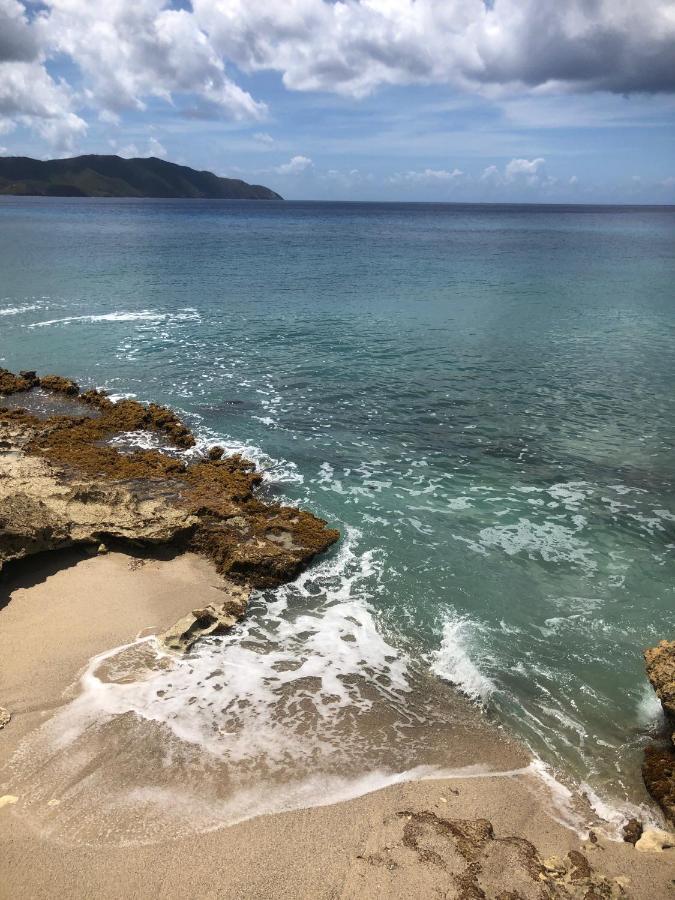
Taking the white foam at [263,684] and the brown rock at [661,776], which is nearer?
the brown rock at [661,776]

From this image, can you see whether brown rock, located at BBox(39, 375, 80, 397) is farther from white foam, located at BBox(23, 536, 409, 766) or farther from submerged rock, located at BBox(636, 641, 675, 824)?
submerged rock, located at BBox(636, 641, 675, 824)

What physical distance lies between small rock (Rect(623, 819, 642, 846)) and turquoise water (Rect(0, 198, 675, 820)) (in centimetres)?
49

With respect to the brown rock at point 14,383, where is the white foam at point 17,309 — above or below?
above

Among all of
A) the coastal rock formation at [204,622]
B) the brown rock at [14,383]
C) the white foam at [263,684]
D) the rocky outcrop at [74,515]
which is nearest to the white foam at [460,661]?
the white foam at [263,684]

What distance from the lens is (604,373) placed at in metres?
26.7

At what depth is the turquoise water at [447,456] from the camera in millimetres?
10773

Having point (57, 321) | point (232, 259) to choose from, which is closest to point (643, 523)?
point (57, 321)

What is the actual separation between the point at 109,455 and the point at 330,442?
7.22 m

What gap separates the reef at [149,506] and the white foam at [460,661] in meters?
3.82

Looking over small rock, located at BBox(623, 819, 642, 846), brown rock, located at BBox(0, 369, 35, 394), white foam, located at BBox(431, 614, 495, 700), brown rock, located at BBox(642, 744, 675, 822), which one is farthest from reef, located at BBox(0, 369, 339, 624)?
brown rock, located at BBox(642, 744, 675, 822)

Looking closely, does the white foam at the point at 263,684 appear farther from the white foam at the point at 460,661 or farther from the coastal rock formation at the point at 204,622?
the white foam at the point at 460,661

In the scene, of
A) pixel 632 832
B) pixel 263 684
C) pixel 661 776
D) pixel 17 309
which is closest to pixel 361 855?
pixel 263 684

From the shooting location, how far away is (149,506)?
14.5 meters

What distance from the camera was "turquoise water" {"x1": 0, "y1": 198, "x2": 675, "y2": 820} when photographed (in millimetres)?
10773
